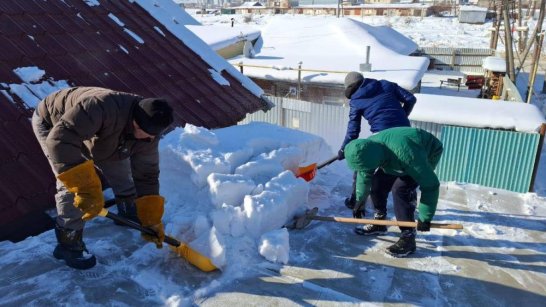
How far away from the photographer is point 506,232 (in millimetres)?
3736

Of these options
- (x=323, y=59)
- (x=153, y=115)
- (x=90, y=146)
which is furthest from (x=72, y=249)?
(x=323, y=59)

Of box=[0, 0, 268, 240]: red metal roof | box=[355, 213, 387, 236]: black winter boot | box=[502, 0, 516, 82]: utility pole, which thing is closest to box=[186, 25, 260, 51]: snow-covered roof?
box=[0, 0, 268, 240]: red metal roof

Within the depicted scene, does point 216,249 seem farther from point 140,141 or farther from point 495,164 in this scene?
point 495,164

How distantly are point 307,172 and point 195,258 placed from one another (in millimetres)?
1824

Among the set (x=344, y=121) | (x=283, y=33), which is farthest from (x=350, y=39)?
(x=344, y=121)

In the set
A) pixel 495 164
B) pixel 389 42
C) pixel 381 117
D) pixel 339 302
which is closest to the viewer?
pixel 339 302

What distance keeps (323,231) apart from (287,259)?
63 cm

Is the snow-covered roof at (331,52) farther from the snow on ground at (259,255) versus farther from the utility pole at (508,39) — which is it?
the snow on ground at (259,255)

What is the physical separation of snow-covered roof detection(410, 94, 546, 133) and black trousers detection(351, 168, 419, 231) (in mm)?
2651

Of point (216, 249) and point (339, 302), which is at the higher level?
point (216, 249)

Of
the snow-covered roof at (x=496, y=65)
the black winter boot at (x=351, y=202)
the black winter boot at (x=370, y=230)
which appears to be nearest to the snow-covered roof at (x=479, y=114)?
the black winter boot at (x=351, y=202)

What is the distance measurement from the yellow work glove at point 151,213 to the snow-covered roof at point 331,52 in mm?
8641

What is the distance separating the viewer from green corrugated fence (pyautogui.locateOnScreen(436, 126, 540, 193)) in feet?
17.8

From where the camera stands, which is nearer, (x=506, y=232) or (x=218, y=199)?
(x=218, y=199)
